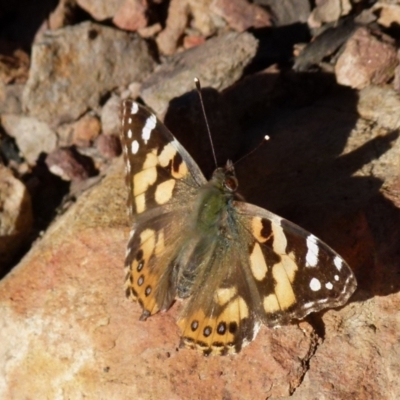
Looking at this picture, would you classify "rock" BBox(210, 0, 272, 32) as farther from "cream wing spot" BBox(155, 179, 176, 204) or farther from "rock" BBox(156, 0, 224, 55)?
"cream wing spot" BBox(155, 179, 176, 204)

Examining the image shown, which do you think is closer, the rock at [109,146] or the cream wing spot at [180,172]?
the cream wing spot at [180,172]

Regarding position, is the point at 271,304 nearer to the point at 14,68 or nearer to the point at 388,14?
the point at 388,14

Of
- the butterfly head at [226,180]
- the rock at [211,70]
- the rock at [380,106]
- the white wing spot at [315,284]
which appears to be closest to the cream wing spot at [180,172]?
the butterfly head at [226,180]

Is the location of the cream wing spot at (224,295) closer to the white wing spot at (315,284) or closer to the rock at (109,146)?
the white wing spot at (315,284)

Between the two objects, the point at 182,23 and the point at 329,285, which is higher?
the point at 182,23

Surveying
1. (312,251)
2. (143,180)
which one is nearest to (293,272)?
(312,251)

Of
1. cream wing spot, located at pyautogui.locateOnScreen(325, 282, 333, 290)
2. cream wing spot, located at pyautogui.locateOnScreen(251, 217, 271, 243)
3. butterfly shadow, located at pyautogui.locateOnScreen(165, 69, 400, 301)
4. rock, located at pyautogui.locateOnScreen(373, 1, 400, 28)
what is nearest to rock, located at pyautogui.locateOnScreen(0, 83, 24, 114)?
butterfly shadow, located at pyautogui.locateOnScreen(165, 69, 400, 301)
